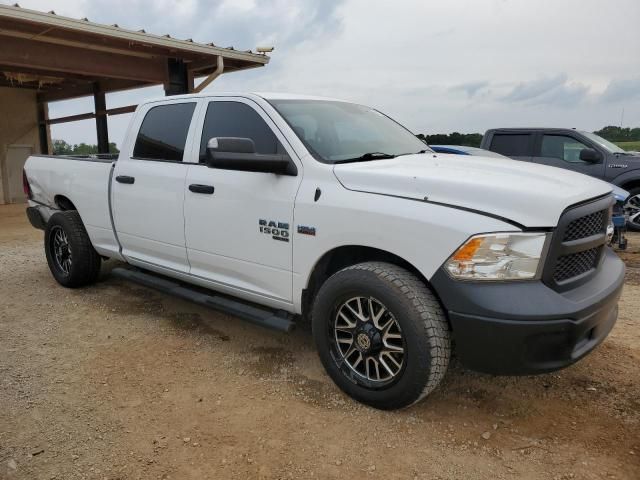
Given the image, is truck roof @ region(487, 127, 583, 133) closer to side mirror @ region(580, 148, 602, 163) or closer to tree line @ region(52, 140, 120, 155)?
side mirror @ region(580, 148, 602, 163)

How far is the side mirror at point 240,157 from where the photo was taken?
316 cm

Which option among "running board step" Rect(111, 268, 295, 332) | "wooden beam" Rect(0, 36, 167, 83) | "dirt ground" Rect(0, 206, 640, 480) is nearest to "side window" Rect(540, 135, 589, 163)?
"dirt ground" Rect(0, 206, 640, 480)

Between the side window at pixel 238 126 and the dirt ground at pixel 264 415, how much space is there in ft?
5.04

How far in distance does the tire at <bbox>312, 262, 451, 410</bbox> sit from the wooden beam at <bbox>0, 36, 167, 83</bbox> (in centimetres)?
824

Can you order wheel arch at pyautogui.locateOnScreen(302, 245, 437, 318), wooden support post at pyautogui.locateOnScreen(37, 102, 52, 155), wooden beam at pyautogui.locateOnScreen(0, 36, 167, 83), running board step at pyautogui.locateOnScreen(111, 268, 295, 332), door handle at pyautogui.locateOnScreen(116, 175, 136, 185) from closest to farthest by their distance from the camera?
wheel arch at pyautogui.locateOnScreen(302, 245, 437, 318)
running board step at pyautogui.locateOnScreen(111, 268, 295, 332)
door handle at pyautogui.locateOnScreen(116, 175, 136, 185)
wooden beam at pyautogui.locateOnScreen(0, 36, 167, 83)
wooden support post at pyautogui.locateOnScreen(37, 102, 52, 155)

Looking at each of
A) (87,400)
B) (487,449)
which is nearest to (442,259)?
(487,449)

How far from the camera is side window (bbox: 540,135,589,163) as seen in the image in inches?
361

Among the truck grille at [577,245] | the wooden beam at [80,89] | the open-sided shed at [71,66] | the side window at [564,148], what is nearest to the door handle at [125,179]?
the truck grille at [577,245]

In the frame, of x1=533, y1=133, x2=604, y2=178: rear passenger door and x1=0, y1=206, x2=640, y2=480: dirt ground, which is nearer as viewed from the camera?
x1=0, y1=206, x2=640, y2=480: dirt ground

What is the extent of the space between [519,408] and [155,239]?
3009 millimetres

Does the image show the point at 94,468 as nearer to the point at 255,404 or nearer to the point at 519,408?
the point at 255,404

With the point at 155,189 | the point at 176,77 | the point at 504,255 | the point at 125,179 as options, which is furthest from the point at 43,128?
the point at 504,255

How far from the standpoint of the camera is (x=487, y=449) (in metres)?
2.65

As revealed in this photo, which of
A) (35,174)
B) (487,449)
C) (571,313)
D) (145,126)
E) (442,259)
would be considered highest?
(145,126)
